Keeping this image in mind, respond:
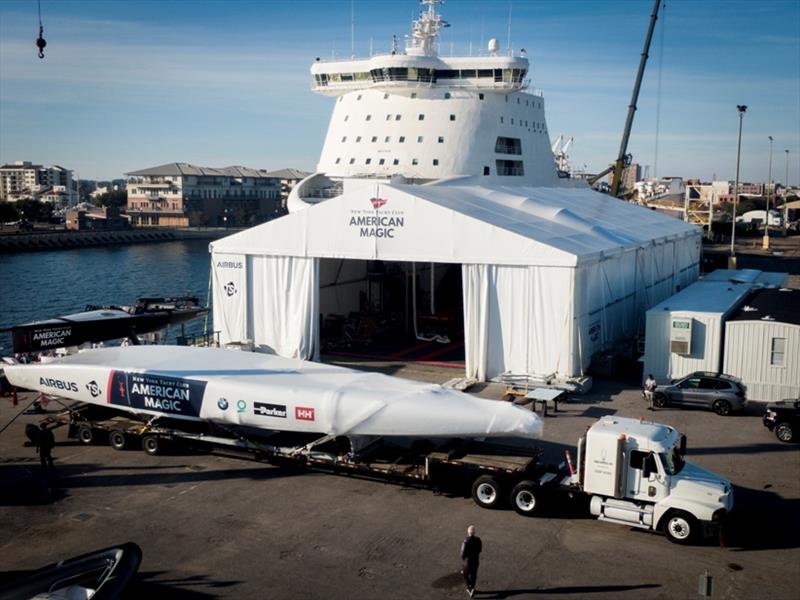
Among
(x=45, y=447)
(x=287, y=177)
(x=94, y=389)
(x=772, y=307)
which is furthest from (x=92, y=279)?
(x=287, y=177)

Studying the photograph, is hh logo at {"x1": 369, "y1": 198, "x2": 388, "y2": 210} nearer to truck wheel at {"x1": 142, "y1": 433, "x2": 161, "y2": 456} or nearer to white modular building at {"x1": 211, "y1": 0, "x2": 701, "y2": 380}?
white modular building at {"x1": 211, "y1": 0, "x2": 701, "y2": 380}

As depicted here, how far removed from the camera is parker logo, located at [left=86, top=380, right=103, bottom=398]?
1736 cm

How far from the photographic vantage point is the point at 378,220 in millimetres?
24453

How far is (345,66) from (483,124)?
26.0ft

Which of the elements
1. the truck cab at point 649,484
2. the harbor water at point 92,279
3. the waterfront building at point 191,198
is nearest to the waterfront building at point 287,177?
the waterfront building at point 191,198

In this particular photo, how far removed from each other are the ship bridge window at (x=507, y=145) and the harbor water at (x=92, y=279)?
1838cm

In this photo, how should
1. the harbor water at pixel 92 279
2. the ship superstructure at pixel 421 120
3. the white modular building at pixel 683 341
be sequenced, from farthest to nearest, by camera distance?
1. the harbor water at pixel 92 279
2. the ship superstructure at pixel 421 120
3. the white modular building at pixel 683 341

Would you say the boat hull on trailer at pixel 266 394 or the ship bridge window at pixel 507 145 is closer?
the boat hull on trailer at pixel 266 394

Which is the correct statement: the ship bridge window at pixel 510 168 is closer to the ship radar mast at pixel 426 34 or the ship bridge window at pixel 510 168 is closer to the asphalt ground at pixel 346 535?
the ship radar mast at pixel 426 34

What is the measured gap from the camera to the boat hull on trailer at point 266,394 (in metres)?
14.7

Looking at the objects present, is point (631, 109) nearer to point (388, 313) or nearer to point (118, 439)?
point (388, 313)

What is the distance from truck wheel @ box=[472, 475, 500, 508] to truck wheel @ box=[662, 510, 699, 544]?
2824 millimetres

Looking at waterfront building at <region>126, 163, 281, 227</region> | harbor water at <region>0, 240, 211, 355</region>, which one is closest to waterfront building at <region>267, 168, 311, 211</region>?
waterfront building at <region>126, 163, 281, 227</region>

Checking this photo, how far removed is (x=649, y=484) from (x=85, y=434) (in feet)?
39.9
